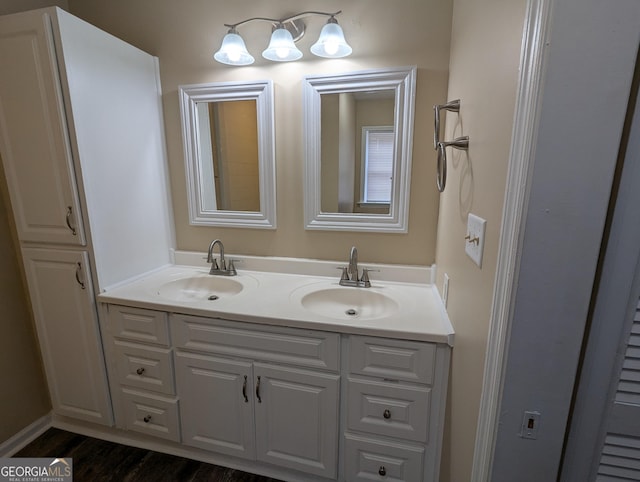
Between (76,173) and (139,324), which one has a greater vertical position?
(76,173)

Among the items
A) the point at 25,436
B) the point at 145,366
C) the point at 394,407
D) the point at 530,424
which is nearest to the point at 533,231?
the point at 530,424

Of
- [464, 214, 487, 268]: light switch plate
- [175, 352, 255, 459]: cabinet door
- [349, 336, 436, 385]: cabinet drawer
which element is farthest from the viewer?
[175, 352, 255, 459]: cabinet door

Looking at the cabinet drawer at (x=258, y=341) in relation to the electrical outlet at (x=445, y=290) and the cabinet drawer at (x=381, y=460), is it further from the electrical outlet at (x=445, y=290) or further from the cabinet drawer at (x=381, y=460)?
the electrical outlet at (x=445, y=290)

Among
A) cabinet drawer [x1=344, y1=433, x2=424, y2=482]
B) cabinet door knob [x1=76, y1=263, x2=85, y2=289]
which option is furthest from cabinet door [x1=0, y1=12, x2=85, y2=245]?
cabinet drawer [x1=344, y1=433, x2=424, y2=482]

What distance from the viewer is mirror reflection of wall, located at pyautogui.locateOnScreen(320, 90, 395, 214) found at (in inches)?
58.2

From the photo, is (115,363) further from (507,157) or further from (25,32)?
(507,157)

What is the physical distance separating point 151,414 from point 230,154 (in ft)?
4.65

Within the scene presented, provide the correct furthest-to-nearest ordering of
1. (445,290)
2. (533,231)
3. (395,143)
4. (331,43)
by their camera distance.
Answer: (395,143) < (331,43) < (445,290) < (533,231)

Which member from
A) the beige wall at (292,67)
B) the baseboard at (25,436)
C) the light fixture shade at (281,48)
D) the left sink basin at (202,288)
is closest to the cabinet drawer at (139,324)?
the left sink basin at (202,288)

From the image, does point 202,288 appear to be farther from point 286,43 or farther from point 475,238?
point 475,238

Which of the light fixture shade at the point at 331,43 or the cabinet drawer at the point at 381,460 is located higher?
the light fixture shade at the point at 331,43

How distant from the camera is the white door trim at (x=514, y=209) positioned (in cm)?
50

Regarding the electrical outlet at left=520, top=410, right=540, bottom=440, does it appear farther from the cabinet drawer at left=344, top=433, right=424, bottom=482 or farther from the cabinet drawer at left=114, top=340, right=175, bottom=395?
the cabinet drawer at left=114, top=340, right=175, bottom=395

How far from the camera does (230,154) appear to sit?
1.70 metres
